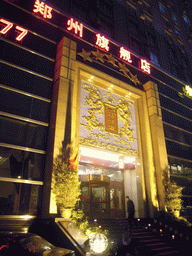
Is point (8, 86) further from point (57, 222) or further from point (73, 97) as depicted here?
point (57, 222)

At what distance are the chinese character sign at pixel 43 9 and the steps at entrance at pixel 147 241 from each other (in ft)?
39.2

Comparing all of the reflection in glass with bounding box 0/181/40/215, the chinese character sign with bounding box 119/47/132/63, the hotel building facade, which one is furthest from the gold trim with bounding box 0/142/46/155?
the chinese character sign with bounding box 119/47/132/63

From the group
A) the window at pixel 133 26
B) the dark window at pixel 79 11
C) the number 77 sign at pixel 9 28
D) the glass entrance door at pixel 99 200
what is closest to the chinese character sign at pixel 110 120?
the glass entrance door at pixel 99 200

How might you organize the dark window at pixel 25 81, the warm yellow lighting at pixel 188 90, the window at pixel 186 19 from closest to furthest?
the dark window at pixel 25 81, the warm yellow lighting at pixel 188 90, the window at pixel 186 19

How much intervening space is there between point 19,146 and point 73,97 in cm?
385

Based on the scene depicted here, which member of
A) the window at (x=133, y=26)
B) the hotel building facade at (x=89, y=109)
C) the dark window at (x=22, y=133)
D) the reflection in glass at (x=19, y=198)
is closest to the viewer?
the reflection in glass at (x=19, y=198)

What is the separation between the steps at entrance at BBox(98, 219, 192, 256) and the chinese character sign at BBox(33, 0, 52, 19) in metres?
12.0

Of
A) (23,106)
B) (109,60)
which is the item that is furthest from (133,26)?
(23,106)

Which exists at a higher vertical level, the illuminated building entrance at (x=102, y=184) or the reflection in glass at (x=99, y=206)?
the illuminated building entrance at (x=102, y=184)

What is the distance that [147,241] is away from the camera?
323 inches

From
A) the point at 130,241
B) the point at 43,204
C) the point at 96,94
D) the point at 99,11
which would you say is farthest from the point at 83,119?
the point at 99,11

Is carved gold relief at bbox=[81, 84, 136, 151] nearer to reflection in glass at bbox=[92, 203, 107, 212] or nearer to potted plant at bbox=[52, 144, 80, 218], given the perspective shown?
potted plant at bbox=[52, 144, 80, 218]

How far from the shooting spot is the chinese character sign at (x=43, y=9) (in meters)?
11.2

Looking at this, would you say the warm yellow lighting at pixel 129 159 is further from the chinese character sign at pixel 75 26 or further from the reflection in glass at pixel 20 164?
the chinese character sign at pixel 75 26
